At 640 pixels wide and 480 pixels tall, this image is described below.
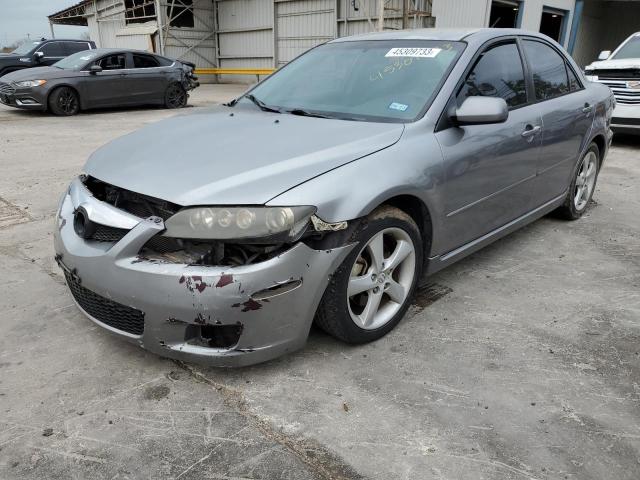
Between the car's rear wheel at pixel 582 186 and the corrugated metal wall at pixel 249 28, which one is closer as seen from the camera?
the car's rear wheel at pixel 582 186

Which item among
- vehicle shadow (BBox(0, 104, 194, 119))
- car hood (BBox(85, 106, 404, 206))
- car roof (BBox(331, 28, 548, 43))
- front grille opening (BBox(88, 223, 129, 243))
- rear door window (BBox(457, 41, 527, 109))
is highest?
car roof (BBox(331, 28, 548, 43))

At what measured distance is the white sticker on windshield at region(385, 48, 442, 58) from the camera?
10.7 feet

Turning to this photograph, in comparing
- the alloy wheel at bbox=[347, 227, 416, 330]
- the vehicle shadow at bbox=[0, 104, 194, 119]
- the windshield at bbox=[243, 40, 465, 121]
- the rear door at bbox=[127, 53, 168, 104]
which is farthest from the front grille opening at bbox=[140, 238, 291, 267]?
the rear door at bbox=[127, 53, 168, 104]

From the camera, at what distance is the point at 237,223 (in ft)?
7.20

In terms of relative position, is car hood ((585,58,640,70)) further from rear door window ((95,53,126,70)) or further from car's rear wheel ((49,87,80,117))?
car's rear wheel ((49,87,80,117))

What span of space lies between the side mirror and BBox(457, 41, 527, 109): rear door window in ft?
0.59

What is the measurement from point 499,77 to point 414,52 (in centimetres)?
62

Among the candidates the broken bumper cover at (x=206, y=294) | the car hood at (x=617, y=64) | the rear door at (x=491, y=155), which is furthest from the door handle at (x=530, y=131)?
the car hood at (x=617, y=64)

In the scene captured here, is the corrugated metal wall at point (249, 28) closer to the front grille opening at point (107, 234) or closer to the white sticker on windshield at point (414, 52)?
the white sticker on windshield at point (414, 52)

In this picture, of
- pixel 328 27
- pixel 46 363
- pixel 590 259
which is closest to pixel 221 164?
pixel 46 363

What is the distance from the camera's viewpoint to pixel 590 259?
13.3 ft

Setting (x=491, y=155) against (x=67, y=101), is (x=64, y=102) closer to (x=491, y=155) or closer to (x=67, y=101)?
(x=67, y=101)

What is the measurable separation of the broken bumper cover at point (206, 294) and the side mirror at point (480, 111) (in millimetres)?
1096

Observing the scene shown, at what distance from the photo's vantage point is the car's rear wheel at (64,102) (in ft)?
35.7
